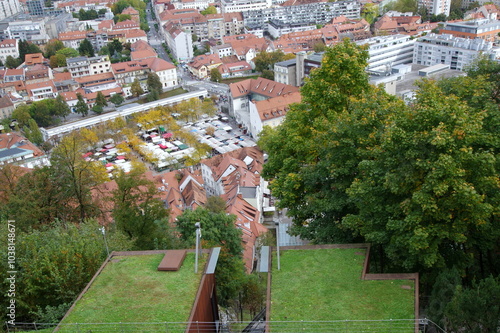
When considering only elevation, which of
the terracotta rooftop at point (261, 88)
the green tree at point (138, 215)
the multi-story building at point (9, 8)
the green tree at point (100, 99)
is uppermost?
the multi-story building at point (9, 8)

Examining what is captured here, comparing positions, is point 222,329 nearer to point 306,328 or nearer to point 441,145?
point 306,328

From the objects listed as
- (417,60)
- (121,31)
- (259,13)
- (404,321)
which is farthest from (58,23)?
(404,321)

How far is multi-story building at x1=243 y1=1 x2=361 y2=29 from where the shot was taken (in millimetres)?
72938

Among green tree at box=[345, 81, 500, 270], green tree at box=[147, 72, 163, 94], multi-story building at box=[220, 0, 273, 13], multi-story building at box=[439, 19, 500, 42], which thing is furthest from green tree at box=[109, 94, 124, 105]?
multi-story building at box=[220, 0, 273, 13]

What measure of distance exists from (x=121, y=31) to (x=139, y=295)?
66.6m

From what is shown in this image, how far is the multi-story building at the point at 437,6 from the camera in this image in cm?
6931

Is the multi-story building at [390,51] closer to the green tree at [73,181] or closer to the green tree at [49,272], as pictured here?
the green tree at [73,181]

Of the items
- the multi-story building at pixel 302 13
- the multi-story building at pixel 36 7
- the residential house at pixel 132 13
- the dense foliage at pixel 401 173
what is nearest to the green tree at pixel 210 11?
the multi-story building at pixel 302 13

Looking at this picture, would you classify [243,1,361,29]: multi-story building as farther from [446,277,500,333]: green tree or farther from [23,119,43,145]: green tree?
[446,277,500,333]: green tree

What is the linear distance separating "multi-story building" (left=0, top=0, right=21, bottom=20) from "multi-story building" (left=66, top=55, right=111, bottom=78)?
165ft

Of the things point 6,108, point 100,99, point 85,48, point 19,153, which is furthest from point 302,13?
point 19,153

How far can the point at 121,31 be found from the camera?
67875 mm

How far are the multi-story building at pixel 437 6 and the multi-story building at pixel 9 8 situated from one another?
255ft

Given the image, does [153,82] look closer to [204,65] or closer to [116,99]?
[116,99]
